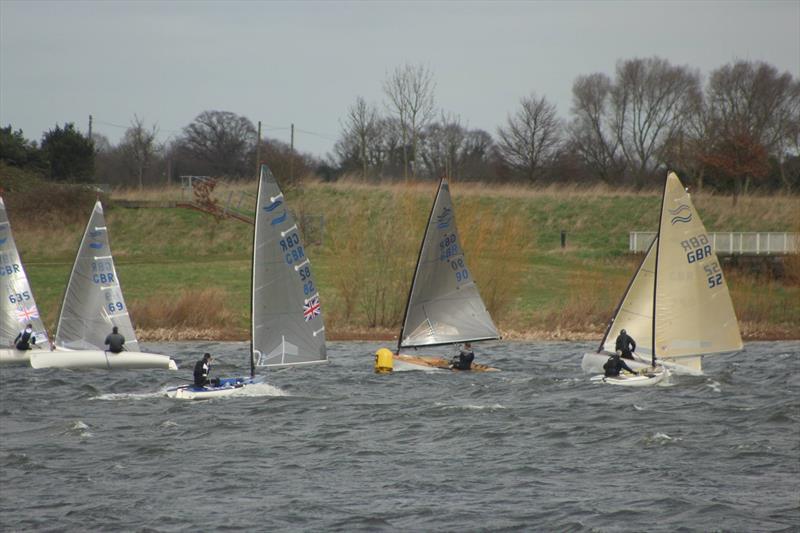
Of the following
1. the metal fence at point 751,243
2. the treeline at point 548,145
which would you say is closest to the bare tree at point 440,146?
the treeline at point 548,145

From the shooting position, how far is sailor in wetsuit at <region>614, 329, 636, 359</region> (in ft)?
117

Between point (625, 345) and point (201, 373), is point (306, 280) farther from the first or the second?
point (625, 345)

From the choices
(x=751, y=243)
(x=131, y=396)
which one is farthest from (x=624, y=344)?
(x=751, y=243)

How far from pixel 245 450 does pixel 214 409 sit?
179 inches

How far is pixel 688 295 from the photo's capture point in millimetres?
35531

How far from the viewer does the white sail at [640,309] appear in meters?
37.2

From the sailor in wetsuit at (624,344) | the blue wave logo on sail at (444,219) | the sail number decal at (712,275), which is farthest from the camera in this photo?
the blue wave logo on sail at (444,219)

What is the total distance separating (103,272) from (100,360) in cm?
287

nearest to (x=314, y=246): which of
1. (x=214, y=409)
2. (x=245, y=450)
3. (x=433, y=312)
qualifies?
(x=433, y=312)

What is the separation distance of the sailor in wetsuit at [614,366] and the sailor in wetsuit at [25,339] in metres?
18.3

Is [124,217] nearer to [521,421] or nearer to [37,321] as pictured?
[37,321]

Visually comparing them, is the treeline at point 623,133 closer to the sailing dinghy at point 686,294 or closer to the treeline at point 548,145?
the treeline at point 548,145

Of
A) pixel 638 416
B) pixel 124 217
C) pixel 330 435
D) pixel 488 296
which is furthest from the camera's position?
pixel 124 217

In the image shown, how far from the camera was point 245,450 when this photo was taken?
27188mm
